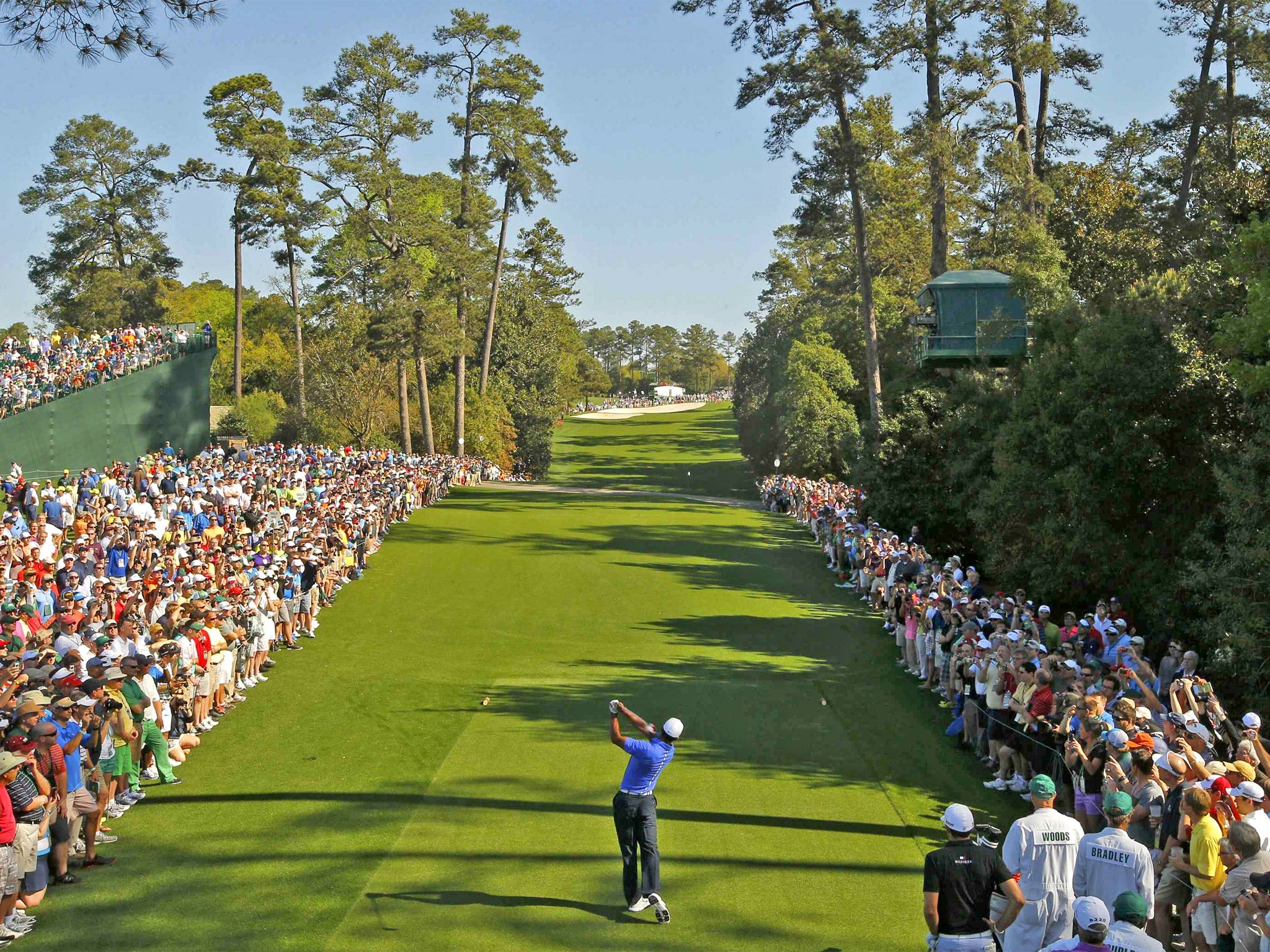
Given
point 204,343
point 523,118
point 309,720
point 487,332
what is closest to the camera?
point 309,720

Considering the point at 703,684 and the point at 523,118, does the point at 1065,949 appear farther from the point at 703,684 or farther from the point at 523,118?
the point at 523,118

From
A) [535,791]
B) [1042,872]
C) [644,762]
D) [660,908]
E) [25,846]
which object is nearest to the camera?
[1042,872]

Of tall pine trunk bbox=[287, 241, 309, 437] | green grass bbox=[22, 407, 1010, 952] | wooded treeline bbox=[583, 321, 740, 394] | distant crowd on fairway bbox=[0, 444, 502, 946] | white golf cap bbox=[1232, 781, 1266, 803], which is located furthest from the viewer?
wooded treeline bbox=[583, 321, 740, 394]

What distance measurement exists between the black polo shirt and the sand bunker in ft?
326

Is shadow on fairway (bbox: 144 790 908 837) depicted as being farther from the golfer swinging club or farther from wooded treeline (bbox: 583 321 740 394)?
wooded treeline (bbox: 583 321 740 394)

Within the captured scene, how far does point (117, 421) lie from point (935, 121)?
2684 centimetres

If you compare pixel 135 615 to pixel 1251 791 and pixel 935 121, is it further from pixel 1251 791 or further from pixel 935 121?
pixel 935 121

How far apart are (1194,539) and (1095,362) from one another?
3848mm

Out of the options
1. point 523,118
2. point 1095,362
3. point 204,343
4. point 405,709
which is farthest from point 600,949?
point 523,118

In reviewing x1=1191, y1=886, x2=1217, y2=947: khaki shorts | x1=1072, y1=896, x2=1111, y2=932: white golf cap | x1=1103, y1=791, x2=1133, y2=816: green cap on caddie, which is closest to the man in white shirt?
x1=1191, y1=886, x2=1217, y2=947: khaki shorts

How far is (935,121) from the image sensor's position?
112 feet

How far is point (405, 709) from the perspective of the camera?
53.3 ft

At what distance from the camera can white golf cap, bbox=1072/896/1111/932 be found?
18.5ft

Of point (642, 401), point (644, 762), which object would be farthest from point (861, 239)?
point (642, 401)
